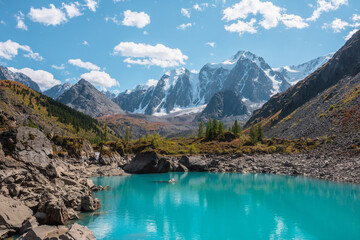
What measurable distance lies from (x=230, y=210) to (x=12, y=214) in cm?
3281

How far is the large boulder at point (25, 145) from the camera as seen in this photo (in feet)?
171

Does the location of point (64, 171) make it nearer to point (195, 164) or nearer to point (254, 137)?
point (195, 164)

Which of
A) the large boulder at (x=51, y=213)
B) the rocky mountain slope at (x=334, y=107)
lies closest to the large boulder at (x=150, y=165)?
the rocky mountain slope at (x=334, y=107)

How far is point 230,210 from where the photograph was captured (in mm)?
46906

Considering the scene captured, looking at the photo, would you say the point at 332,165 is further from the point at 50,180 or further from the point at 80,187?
the point at 50,180

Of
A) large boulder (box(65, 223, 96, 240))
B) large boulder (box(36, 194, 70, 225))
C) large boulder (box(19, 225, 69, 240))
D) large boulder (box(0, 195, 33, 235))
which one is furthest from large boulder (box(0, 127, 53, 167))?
large boulder (box(65, 223, 96, 240))

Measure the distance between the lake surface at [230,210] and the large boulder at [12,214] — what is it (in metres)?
6.92

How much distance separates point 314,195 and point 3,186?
2200 inches

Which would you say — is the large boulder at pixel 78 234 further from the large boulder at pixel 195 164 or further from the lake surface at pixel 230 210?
the large boulder at pixel 195 164

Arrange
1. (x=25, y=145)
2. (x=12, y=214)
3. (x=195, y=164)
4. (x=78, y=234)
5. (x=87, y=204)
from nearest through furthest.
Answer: (x=78, y=234) < (x=12, y=214) < (x=87, y=204) < (x=25, y=145) < (x=195, y=164)

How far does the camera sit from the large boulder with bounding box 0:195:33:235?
28859 mm

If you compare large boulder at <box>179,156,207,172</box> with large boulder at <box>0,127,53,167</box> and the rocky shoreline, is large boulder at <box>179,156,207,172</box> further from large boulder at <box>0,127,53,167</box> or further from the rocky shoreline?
large boulder at <box>0,127,53,167</box>

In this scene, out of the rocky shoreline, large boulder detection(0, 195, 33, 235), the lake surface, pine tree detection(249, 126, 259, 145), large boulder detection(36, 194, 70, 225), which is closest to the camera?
large boulder detection(0, 195, 33, 235)

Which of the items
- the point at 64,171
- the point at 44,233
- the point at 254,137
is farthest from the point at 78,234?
the point at 254,137
